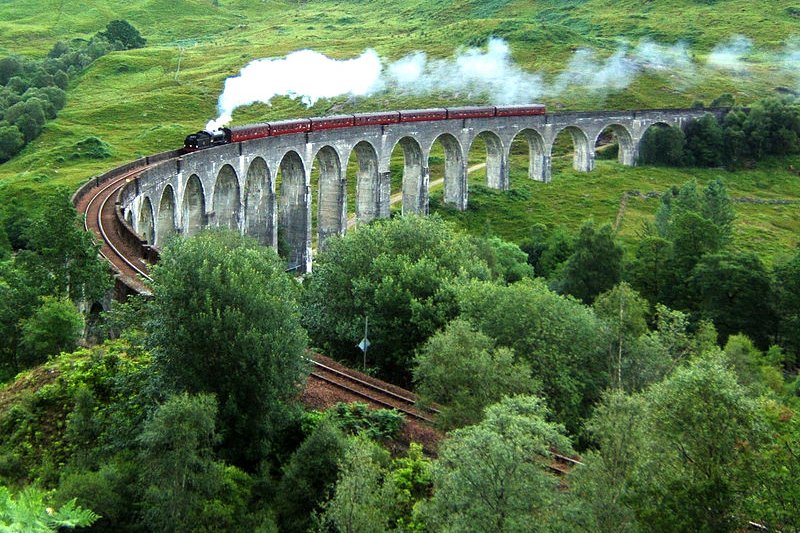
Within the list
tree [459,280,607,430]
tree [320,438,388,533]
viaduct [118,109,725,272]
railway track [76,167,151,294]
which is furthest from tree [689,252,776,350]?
tree [320,438,388,533]

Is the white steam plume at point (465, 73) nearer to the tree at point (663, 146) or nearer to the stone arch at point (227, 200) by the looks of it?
the tree at point (663, 146)

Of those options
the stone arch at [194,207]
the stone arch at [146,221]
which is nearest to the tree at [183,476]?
the stone arch at [146,221]

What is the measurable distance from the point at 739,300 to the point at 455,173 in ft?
134

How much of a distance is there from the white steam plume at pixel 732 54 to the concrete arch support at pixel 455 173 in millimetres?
72232

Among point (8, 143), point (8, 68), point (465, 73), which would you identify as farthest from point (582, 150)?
point (8, 68)

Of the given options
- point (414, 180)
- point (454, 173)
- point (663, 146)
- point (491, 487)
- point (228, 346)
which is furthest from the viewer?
point (663, 146)

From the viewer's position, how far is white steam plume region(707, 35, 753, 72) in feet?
455

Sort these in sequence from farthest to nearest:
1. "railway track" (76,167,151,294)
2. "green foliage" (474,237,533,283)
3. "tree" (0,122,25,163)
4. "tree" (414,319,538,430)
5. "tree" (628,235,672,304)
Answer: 1. "tree" (0,122,25,163)
2. "tree" (628,235,672,304)
3. "green foliage" (474,237,533,283)
4. "railway track" (76,167,151,294)
5. "tree" (414,319,538,430)

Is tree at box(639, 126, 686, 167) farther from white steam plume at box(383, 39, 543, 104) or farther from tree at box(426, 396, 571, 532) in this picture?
tree at box(426, 396, 571, 532)

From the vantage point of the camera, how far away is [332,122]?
7200 cm

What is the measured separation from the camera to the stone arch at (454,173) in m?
88.6

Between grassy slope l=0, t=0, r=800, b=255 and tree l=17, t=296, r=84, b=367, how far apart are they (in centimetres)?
5020

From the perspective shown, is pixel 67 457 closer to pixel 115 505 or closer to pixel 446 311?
pixel 115 505

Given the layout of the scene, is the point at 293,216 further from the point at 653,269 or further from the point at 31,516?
the point at 31,516
